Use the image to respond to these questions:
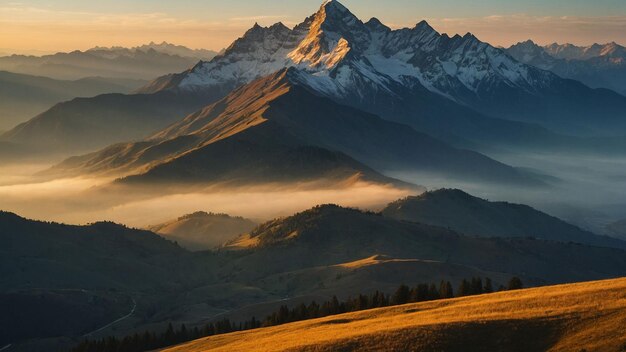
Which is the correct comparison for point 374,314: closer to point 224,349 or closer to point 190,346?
point 224,349

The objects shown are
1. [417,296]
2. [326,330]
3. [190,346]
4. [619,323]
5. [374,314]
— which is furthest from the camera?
[417,296]

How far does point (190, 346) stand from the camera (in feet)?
568

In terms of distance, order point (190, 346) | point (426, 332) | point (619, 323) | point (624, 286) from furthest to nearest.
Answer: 1. point (190, 346)
2. point (624, 286)
3. point (426, 332)
4. point (619, 323)

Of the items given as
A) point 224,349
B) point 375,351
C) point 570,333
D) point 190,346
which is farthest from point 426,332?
point 190,346

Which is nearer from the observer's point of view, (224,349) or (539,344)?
(539,344)

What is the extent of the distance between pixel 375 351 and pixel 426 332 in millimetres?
7186

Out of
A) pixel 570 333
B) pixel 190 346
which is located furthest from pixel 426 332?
pixel 190 346

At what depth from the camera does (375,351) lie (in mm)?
112062

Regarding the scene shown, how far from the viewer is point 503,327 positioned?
11331 centimetres

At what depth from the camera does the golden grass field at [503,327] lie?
4264 inches

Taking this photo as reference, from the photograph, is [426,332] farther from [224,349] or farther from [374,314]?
[224,349]

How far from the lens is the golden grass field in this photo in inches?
4264

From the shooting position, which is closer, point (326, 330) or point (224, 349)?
point (326, 330)

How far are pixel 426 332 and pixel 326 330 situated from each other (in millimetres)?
25153
